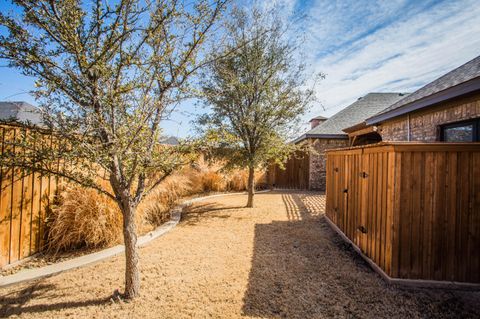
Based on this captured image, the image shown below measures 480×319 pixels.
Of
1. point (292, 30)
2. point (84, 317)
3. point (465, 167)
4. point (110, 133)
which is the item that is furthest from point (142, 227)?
point (292, 30)

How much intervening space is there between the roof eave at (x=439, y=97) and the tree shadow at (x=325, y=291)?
10.5 ft

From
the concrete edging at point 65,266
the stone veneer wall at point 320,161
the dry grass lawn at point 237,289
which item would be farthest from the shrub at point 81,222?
the stone veneer wall at point 320,161

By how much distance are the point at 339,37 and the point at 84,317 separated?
26.6ft

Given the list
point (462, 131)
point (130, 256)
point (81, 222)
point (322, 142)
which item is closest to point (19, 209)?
point (81, 222)

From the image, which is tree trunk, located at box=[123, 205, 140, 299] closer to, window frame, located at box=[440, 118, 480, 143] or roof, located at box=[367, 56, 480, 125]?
roof, located at box=[367, 56, 480, 125]

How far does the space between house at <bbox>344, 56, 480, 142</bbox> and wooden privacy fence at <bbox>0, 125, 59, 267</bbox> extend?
6561mm

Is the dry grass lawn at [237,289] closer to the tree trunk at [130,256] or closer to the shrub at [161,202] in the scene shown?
the tree trunk at [130,256]

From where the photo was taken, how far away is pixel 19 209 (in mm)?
3266

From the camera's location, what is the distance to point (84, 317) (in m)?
2.12

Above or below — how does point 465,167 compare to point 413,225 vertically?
above

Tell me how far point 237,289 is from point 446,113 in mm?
5291

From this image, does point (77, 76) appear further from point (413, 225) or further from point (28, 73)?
point (413, 225)

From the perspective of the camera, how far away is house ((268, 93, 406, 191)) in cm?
1180

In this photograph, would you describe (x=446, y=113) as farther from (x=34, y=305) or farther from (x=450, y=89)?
(x=34, y=305)
